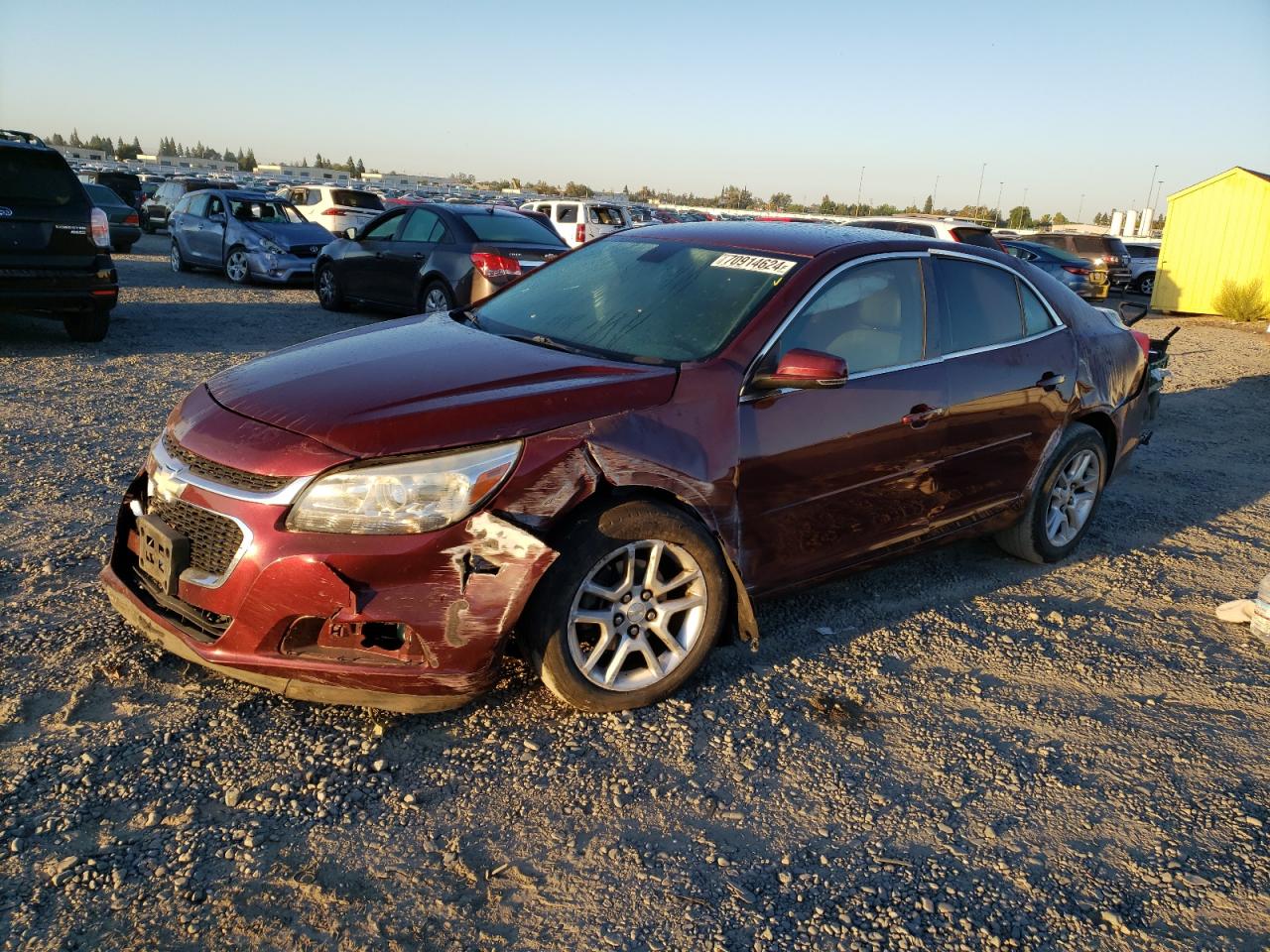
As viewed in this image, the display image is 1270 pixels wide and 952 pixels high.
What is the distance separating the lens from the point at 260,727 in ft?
10.4

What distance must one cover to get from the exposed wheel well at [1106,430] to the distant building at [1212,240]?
1843cm

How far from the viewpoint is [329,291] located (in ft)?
43.8

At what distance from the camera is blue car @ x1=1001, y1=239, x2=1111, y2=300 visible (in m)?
21.1

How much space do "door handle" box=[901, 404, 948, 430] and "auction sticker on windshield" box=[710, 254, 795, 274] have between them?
0.81 meters

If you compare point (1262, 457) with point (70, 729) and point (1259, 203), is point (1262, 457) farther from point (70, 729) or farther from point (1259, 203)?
point (1259, 203)

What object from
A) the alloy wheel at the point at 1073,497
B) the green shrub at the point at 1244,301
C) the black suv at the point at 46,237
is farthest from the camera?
the green shrub at the point at 1244,301

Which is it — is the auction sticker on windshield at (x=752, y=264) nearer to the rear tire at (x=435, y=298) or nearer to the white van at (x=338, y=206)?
the rear tire at (x=435, y=298)

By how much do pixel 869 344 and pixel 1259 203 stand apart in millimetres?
20798

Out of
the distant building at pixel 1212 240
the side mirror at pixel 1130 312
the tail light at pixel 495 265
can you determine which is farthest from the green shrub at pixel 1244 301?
the tail light at pixel 495 265

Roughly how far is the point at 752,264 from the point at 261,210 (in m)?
14.4

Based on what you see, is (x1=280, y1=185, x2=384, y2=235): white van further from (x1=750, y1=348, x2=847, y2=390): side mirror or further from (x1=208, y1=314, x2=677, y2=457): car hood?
(x1=750, y1=348, x2=847, y2=390): side mirror

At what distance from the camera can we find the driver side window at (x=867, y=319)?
12.7 ft

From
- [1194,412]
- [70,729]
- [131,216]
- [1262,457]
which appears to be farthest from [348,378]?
[131,216]

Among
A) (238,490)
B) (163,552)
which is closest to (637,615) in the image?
(238,490)
